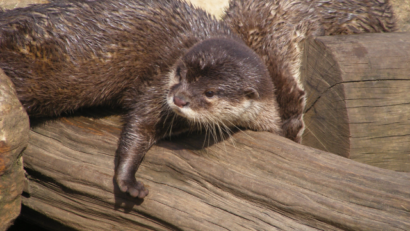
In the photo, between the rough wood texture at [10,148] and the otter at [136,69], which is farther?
the otter at [136,69]

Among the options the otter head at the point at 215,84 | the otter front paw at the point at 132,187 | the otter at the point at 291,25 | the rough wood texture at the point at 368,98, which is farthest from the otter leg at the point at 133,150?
the rough wood texture at the point at 368,98

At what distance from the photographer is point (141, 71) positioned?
280cm

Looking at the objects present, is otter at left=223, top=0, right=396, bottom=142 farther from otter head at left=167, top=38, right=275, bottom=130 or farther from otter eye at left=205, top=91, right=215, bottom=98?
otter eye at left=205, top=91, right=215, bottom=98

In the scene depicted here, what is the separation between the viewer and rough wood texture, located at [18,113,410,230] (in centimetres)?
205

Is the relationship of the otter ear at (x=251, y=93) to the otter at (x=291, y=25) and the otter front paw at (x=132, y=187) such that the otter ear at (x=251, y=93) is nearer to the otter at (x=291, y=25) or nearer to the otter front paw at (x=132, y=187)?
the otter at (x=291, y=25)

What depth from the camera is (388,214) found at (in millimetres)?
1956

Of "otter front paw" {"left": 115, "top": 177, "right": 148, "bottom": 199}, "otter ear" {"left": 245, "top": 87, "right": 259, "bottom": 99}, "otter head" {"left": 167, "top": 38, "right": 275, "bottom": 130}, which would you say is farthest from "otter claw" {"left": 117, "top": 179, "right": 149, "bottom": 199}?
"otter ear" {"left": 245, "top": 87, "right": 259, "bottom": 99}

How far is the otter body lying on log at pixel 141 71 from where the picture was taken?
7.95ft

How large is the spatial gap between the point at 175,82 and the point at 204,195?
773mm

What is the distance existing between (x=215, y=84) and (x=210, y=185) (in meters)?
0.62

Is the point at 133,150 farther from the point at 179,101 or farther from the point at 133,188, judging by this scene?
the point at 179,101

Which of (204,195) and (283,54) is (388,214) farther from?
(283,54)

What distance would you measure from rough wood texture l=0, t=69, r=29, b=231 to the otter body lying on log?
328 millimetres

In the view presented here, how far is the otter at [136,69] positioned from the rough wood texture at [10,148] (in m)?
0.33
